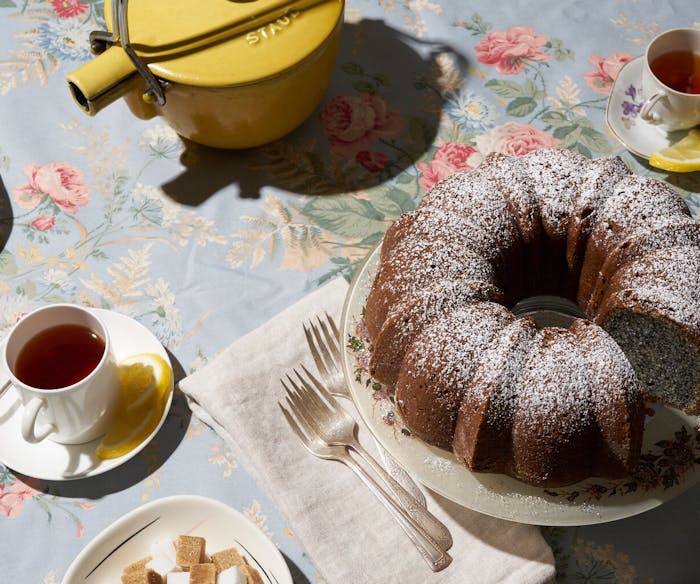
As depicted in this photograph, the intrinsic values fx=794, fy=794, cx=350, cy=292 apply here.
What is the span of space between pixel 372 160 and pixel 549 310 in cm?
46

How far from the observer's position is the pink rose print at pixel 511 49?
1.60 meters

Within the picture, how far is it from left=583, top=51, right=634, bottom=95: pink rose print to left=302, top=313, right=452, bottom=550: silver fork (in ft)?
2.47

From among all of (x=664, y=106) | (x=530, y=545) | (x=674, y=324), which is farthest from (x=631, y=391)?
(x=664, y=106)

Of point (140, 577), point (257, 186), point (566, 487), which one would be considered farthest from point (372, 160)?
point (140, 577)

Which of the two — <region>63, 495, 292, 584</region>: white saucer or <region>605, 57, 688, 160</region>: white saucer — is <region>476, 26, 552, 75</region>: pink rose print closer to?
<region>605, 57, 688, 160</region>: white saucer

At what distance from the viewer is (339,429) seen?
1.16 metres

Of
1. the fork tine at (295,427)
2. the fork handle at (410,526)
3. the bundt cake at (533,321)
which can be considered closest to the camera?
the bundt cake at (533,321)

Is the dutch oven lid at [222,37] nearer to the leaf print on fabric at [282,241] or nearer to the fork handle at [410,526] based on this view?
the leaf print on fabric at [282,241]

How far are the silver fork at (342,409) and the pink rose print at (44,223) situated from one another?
509mm

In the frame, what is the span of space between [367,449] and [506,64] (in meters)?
0.87

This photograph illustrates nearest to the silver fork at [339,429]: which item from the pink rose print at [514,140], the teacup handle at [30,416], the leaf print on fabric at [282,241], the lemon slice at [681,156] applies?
the leaf print on fabric at [282,241]

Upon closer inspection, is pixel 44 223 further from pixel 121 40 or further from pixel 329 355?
pixel 329 355

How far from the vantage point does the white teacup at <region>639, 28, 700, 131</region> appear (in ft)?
4.61

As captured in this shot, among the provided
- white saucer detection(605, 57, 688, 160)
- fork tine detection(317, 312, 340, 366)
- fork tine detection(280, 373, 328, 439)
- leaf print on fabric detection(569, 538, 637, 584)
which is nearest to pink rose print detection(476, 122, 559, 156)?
white saucer detection(605, 57, 688, 160)
